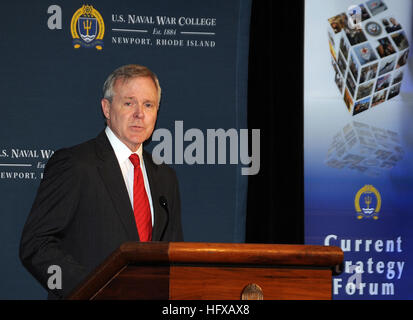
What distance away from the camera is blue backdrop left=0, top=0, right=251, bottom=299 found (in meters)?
3.28

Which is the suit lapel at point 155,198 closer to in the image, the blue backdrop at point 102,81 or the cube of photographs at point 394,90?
the blue backdrop at point 102,81

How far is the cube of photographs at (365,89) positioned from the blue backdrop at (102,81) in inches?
29.8

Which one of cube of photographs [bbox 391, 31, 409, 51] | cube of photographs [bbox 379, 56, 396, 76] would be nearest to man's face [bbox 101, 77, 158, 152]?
cube of photographs [bbox 379, 56, 396, 76]

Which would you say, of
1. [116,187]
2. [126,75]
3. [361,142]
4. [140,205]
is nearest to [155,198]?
[140,205]

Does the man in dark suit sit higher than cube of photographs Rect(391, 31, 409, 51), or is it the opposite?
cube of photographs Rect(391, 31, 409, 51)

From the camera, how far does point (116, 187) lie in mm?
3143

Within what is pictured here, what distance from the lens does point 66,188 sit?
3082 millimetres

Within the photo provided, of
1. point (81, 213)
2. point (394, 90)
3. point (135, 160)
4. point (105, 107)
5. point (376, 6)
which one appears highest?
point (376, 6)

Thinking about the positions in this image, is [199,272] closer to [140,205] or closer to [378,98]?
[140,205]

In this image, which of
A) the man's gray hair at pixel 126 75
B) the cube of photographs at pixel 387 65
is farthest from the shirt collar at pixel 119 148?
the cube of photographs at pixel 387 65

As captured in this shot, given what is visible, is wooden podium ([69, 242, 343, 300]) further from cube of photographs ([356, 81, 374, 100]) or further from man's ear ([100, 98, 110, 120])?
cube of photographs ([356, 81, 374, 100])

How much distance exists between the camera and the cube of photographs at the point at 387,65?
12.1 ft

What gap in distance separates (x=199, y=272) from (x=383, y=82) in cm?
265

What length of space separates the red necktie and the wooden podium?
1.68 metres
